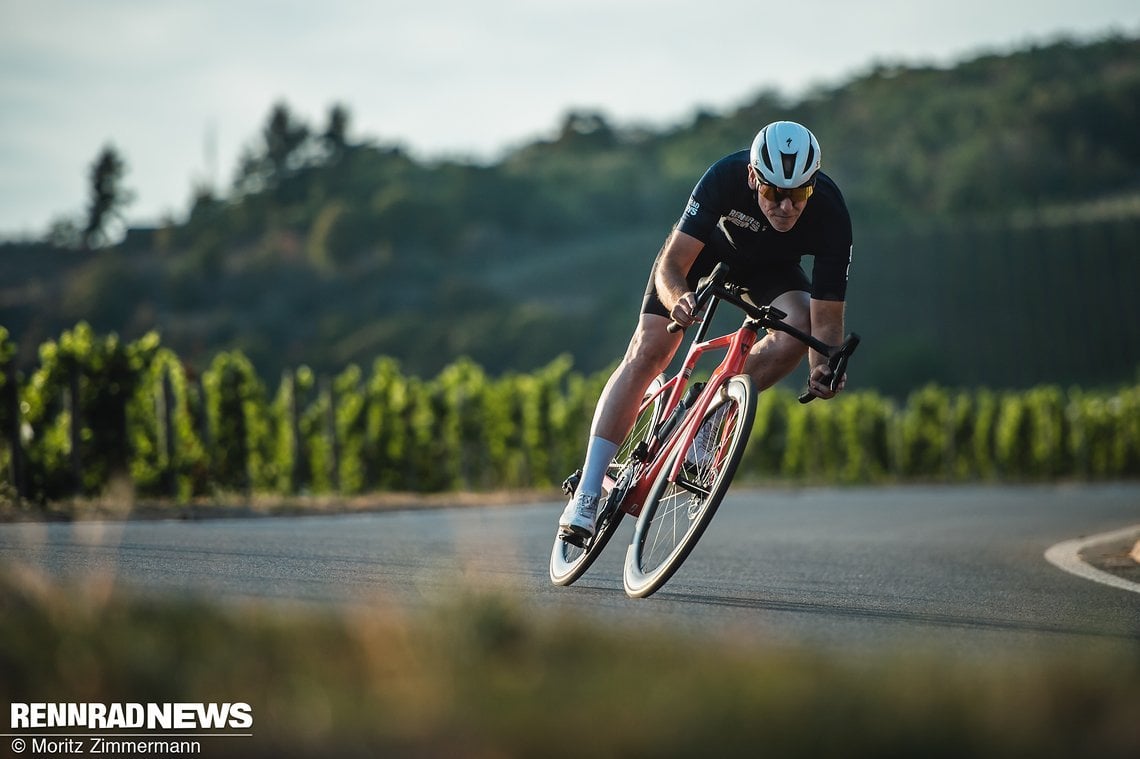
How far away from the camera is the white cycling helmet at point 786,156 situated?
6805mm

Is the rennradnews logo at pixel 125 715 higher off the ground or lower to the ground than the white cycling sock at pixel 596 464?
lower

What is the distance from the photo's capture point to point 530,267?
167 m

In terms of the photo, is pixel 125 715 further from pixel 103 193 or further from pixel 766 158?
pixel 103 193

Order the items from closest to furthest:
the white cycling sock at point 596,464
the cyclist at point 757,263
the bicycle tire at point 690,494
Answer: the bicycle tire at point 690,494 → the cyclist at point 757,263 → the white cycling sock at point 596,464

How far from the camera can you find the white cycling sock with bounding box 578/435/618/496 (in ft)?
23.5

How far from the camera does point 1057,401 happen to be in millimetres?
52844

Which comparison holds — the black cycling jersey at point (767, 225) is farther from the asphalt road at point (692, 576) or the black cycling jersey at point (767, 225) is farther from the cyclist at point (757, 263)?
the asphalt road at point (692, 576)

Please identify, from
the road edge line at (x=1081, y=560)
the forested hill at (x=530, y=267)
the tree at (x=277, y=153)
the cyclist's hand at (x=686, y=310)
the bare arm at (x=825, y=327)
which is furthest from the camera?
the tree at (x=277, y=153)

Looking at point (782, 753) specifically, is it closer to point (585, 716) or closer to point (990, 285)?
point (585, 716)

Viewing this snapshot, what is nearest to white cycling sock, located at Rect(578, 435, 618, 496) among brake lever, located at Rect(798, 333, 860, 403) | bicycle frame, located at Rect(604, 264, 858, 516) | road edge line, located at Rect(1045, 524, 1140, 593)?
bicycle frame, located at Rect(604, 264, 858, 516)

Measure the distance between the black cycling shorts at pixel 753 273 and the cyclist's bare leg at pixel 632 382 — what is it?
0.12 meters

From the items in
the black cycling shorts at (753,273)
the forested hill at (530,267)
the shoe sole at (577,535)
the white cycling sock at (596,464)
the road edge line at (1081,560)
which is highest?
the forested hill at (530,267)

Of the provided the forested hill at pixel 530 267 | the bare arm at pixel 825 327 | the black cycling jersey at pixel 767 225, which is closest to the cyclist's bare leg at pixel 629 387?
the black cycling jersey at pixel 767 225

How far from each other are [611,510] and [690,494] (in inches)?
19.4
